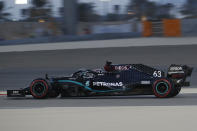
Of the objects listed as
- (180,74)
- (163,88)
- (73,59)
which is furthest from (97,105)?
(73,59)

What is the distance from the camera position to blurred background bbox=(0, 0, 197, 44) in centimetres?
2058

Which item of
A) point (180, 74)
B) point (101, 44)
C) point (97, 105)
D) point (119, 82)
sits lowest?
point (97, 105)

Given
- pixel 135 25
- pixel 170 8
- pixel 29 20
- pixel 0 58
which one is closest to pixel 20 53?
pixel 0 58

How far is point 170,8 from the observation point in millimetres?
20656

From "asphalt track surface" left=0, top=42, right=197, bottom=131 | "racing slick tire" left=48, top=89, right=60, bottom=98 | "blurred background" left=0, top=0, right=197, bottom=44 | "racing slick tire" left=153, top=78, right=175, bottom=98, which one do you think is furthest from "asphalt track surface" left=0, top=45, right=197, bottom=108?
"racing slick tire" left=153, top=78, right=175, bottom=98

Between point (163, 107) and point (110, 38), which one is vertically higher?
point (110, 38)

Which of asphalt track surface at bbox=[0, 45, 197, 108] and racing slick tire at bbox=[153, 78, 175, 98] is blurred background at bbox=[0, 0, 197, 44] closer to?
asphalt track surface at bbox=[0, 45, 197, 108]

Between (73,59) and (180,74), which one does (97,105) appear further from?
(73,59)

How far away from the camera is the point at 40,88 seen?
1123 centimetres

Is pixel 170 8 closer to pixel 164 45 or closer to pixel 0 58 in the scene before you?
pixel 164 45

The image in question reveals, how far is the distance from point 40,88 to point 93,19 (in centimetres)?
1089

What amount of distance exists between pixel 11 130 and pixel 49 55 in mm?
12275

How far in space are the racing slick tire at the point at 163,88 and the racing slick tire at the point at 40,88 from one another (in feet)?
9.32

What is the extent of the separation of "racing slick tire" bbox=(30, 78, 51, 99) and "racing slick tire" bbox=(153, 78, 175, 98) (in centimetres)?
284
